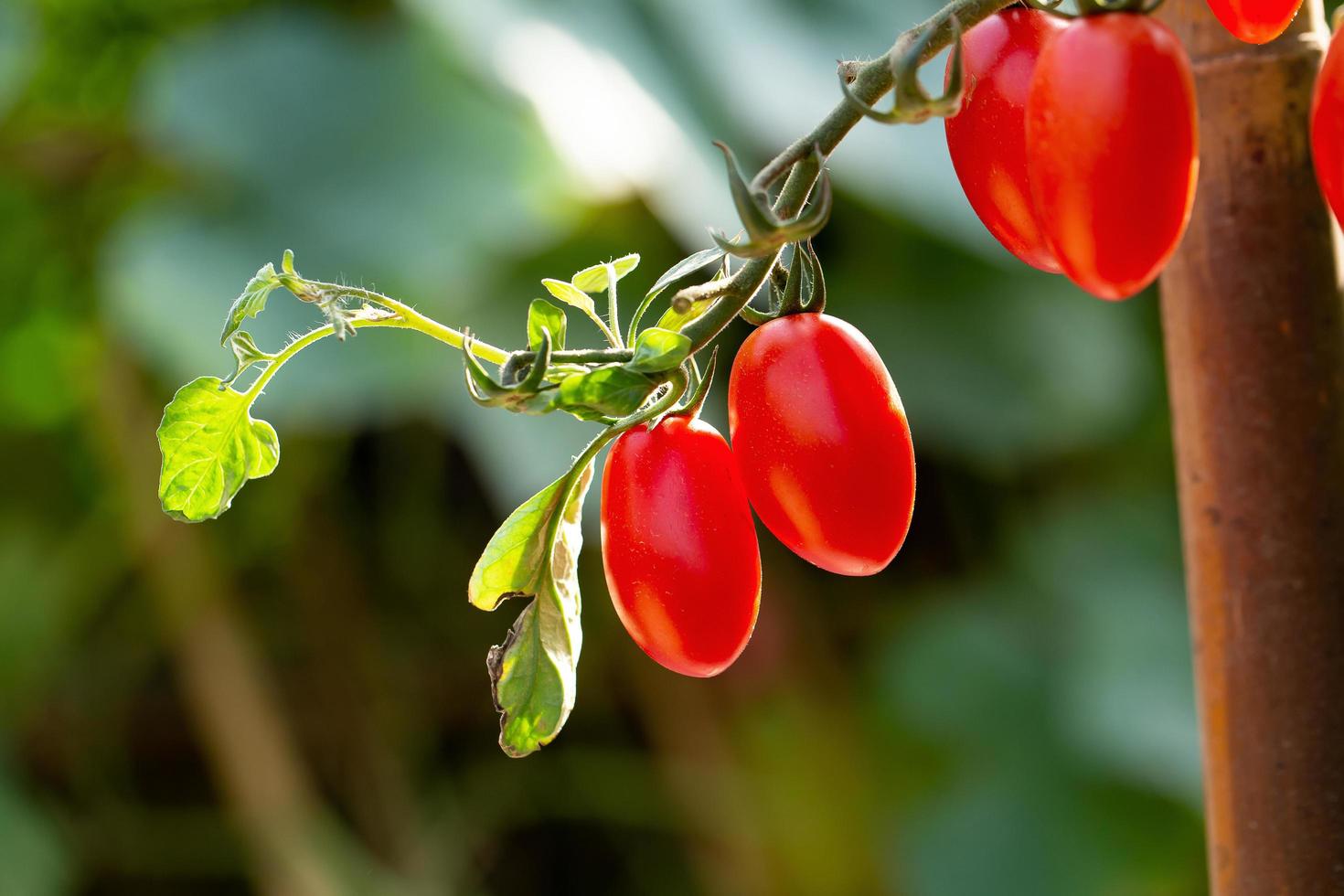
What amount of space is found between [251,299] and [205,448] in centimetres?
3

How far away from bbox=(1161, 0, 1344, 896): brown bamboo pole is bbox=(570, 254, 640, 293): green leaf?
126 millimetres

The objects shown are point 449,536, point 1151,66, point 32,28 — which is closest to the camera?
point 1151,66

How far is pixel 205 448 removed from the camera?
243 millimetres

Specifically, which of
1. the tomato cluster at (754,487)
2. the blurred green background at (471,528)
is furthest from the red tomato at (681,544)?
the blurred green background at (471,528)

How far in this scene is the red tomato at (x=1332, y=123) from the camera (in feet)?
0.68

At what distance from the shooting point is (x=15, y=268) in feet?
4.88

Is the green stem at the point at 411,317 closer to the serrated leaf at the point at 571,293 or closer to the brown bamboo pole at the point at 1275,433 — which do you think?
the serrated leaf at the point at 571,293

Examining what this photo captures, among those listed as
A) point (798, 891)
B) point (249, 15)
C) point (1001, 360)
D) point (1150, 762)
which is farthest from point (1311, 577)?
point (249, 15)

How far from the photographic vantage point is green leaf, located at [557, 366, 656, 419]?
8.1 inches

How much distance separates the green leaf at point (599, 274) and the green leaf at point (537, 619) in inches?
1.4

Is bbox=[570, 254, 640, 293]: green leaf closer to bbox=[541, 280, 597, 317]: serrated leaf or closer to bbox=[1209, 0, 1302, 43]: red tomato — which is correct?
bbox=[541, 280, 597, 317]: serrated leaf

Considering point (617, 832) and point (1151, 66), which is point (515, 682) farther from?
point (617, 832)

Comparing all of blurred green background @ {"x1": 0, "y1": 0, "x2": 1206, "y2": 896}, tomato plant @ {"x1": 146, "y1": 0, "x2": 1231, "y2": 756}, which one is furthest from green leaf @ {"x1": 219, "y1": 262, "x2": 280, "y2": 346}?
blurred green background @ {"x1": 0, "y1": 0, "x2": 1206, "y2": 896}

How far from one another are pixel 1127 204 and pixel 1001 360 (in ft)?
4.15
